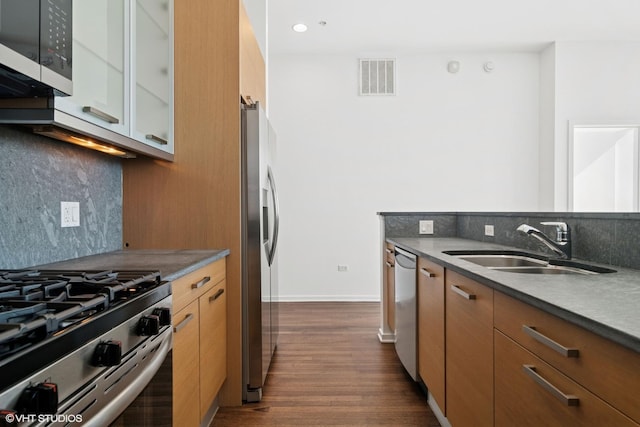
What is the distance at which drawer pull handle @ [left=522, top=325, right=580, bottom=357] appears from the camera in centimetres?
80

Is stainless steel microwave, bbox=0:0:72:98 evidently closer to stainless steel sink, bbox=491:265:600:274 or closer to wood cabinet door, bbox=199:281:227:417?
wood cabinet door, bbox=199:281:227:417

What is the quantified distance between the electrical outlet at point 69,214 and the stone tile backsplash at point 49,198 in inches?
0.8

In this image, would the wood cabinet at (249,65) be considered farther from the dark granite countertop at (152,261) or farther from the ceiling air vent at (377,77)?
the ceiling air vent at (377,77)

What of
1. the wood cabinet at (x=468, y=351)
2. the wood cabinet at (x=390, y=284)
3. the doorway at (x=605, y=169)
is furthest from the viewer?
the doorway at (x=605, y=169)

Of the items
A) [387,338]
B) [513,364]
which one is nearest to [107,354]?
[513,364]

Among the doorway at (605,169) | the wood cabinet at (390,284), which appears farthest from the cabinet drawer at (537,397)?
the doorway at (605,169)

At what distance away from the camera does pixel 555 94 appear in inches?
172

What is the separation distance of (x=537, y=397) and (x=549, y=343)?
0.63 feet

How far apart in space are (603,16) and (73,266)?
5.29 m

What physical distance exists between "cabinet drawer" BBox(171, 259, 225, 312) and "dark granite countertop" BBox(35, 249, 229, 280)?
35 millimetres

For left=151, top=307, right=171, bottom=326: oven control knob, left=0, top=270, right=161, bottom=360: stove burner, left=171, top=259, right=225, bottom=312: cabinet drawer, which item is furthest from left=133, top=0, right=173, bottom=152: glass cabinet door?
left=151, top=307, right=171, bottom=326: oven control knob

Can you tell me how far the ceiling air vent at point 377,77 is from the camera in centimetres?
459

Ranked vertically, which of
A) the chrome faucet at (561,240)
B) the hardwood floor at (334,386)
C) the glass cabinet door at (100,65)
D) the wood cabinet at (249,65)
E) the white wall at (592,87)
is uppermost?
the white wall at (592,87)

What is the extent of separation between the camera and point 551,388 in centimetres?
87
